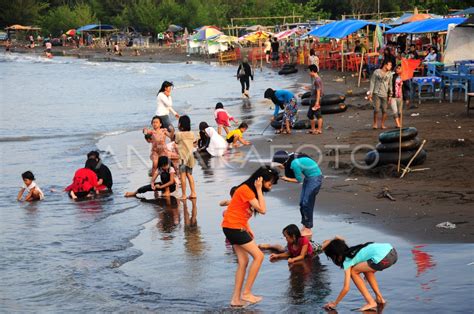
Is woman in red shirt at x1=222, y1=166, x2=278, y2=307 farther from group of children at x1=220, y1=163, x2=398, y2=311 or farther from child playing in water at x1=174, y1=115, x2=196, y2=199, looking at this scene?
child playing in water at x1=174, y1=115, x2=196, y2=199

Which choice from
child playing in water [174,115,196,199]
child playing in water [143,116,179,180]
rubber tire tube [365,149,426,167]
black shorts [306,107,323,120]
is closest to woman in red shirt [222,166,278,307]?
child playing in water [174,115,196,199]

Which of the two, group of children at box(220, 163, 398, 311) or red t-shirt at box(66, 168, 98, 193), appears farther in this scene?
red t-shirt at box(66, 168, 98, 193)

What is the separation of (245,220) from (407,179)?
612 centimetres

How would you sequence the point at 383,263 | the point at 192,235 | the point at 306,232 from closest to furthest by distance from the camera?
1. the point at 383,263
2. the point at 306,232
3. the point at 192,235

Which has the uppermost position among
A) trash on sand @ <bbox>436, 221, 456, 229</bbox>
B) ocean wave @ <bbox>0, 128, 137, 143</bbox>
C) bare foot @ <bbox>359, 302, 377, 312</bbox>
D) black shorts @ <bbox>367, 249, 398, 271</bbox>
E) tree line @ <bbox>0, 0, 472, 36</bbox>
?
tree line @ <bbox>0, 0, 472, 36</bbox>

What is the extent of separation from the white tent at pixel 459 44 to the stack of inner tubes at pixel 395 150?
13.3 m

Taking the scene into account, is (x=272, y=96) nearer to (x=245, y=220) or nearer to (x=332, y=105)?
(x=332, y=105)

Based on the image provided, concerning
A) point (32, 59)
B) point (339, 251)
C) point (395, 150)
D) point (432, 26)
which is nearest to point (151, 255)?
point (339, 251)

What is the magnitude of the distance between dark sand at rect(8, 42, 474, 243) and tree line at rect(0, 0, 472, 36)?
49.7m

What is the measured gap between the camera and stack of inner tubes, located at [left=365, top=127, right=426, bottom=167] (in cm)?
1502

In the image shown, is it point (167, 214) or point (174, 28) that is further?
point (174, 28)

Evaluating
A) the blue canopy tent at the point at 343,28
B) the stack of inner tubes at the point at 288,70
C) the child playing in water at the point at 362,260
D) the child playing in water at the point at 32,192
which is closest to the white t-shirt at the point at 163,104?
the child playing in water at the point at 32,192

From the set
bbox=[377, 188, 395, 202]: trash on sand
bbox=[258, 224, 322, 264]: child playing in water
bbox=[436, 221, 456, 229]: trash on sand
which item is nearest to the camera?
bbox=[258, 224, 322, 264]: child playing in water

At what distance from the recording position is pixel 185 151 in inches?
558
